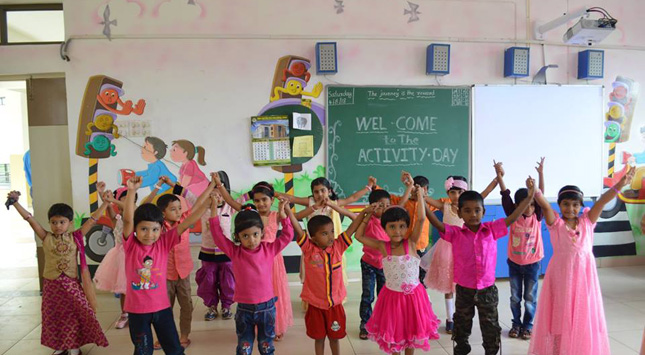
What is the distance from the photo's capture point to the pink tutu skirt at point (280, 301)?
3.08 metres

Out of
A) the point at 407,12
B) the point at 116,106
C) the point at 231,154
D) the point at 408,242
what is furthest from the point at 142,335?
the point at 407,12

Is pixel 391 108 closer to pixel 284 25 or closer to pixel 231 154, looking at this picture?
pixel 284 25

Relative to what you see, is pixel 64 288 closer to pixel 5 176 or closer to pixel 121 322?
pixel 121 322

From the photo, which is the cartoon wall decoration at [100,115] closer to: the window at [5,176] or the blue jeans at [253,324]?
the blue jeans at [253,324]

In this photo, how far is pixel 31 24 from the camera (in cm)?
434

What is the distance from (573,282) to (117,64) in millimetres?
4335

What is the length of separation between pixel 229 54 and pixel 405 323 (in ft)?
10.5

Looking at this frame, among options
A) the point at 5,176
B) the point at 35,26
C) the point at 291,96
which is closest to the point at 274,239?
the point at 291,96

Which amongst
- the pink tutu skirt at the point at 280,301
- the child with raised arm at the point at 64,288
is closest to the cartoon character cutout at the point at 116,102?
the child with raised arm at the point at 64,288

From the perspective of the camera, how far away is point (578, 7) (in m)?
4.79

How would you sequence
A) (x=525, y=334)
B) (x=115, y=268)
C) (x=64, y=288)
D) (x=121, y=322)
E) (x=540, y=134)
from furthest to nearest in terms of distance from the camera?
(x=540, y=134) → (x=115, y=268) → (x=121, y=322) → (x=525, y=334) → (x=64, y=288)

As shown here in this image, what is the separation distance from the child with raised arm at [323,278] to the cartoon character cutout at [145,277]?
826mm

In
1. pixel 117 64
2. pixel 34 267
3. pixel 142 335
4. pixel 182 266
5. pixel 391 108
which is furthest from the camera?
pixel 34 267

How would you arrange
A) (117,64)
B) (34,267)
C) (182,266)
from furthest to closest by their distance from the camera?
1. (34,267)
2. (117,64)
3. (182,266)
